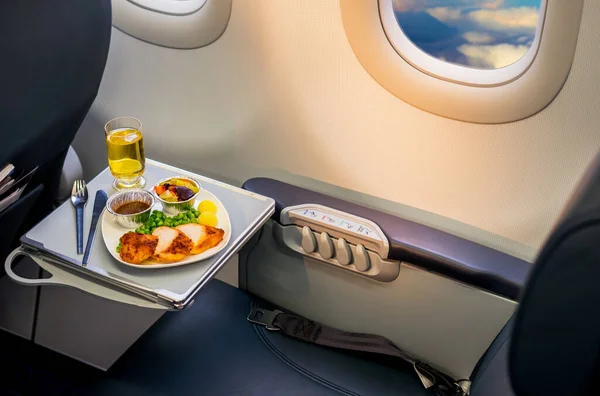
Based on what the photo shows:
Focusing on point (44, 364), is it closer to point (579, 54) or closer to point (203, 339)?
point (203, 339)

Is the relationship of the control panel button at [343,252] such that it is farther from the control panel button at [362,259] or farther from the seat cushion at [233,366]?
the seat cushion at [233,366]

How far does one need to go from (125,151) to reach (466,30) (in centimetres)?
77

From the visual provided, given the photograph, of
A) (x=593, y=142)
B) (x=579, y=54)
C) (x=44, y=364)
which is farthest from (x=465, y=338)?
(x=44, y=364)

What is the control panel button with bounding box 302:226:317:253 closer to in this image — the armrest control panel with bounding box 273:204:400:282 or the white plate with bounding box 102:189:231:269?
the armrest control panel with bounding box 273:204:400:282

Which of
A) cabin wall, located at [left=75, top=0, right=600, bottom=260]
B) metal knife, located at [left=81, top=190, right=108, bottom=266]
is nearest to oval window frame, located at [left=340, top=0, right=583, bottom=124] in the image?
cabin wall, located at [left=75, top=0, right=600, bottom=260]

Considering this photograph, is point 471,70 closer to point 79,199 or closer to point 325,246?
point 325,246

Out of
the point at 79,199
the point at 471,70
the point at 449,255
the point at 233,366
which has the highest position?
the point at 471,70

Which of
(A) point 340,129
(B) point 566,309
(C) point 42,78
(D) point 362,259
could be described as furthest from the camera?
(A) point 340,129

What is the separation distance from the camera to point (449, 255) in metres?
1.21

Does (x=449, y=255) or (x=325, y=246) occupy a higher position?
(x=449, y=255)

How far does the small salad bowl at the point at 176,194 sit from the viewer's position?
1.26 m

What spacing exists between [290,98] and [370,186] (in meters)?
0.28

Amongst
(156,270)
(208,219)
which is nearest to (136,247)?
(156,270)

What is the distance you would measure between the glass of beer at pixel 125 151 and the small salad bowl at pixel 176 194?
7 centimetres
